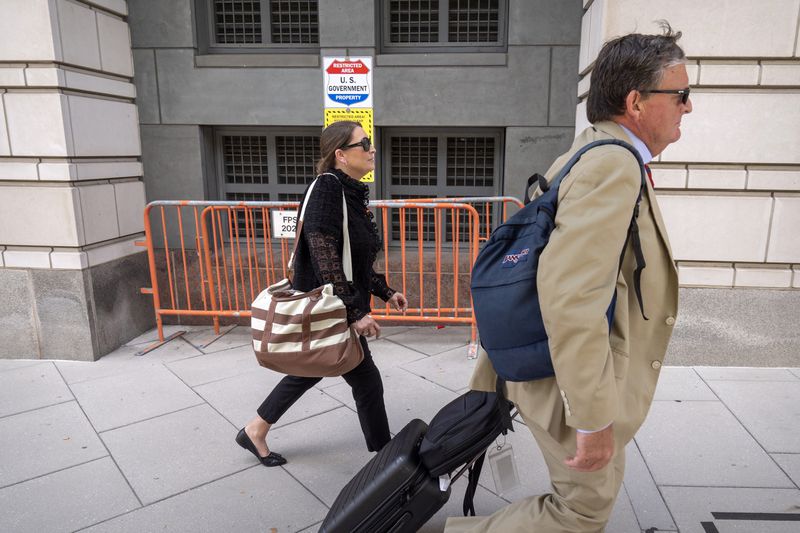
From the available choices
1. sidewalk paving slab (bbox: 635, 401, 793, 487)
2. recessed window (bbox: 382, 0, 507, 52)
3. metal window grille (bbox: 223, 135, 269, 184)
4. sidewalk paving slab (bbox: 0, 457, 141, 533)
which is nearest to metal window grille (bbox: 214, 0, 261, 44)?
metal window grille (bbox: 223, 135, 269, 184)

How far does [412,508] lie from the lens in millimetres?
2312

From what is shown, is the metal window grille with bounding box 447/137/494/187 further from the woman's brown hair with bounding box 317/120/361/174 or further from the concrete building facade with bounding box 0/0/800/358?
the woman's brown hair with bounding box 317/120/361/174

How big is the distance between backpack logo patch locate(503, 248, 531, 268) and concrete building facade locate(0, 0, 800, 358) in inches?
135

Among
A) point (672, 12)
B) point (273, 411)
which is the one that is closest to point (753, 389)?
point (672, 12)

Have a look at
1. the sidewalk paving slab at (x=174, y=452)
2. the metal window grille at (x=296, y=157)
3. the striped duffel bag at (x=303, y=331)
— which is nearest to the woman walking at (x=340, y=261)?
the striped duffel bag at (x=303, y=331)

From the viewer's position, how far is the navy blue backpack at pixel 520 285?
1.64m

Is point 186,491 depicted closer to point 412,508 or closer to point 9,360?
point 412,508

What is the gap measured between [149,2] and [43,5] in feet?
4.49

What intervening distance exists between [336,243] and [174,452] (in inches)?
71.3

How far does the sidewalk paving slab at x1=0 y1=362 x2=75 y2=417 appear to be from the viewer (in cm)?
412

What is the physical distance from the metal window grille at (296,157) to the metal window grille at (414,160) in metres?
0.92

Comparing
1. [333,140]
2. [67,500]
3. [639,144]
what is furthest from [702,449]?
[67,500]

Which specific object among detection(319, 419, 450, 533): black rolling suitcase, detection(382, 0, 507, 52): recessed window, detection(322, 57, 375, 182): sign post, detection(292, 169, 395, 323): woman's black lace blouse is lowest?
detection(319, 419, 450, 533): black rolling suitcase

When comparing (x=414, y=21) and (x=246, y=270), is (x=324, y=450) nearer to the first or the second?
(x=246, y=270)
